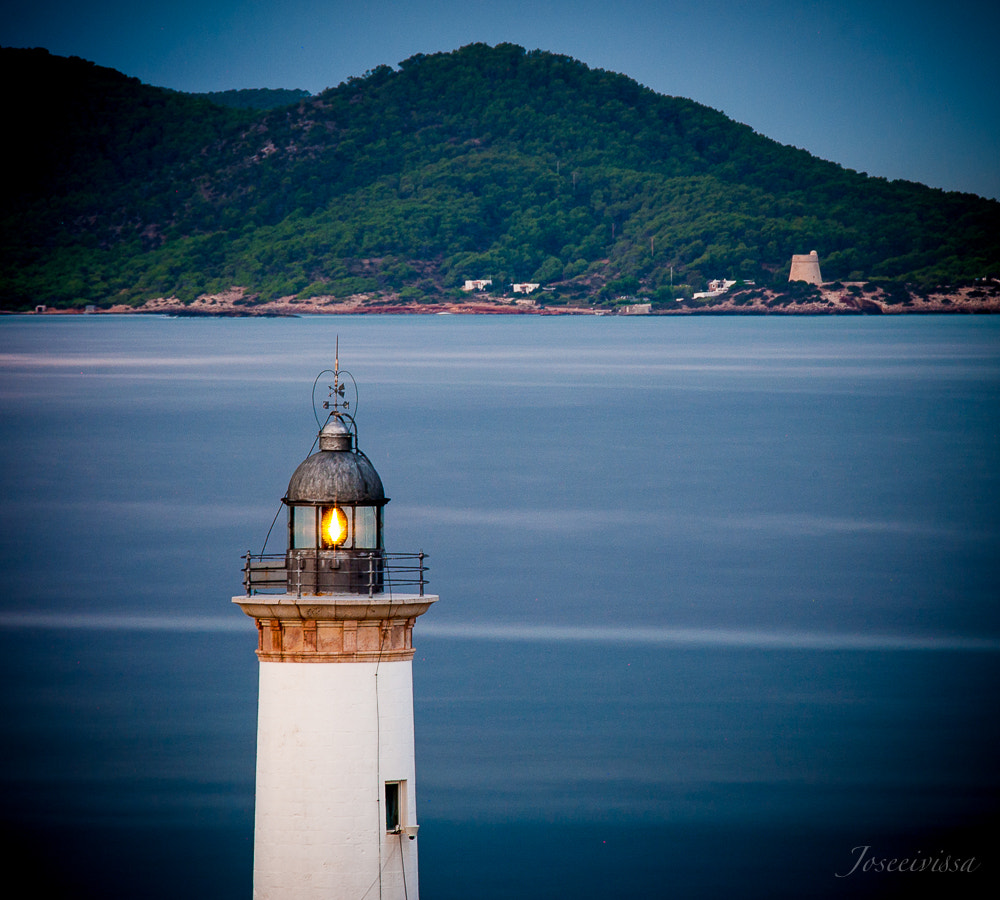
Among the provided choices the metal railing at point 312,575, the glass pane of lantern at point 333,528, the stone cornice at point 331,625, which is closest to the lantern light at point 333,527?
the glass pane of lantern at point 333,528

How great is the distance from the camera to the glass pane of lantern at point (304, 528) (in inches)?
Result: 510

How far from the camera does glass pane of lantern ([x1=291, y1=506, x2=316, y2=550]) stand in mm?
12953

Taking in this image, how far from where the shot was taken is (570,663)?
145ft

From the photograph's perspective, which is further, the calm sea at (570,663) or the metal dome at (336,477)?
the calm sea at (570,663)

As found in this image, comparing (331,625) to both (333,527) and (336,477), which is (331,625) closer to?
(333,527)

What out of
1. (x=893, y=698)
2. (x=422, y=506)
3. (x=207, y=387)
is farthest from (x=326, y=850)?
(x=207, y=387)

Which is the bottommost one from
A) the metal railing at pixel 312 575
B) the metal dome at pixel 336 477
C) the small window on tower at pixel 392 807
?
the small window on tower at pixel 392 807

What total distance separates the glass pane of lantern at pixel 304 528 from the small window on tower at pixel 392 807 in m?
1.81

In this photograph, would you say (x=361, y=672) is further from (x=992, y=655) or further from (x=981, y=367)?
(x=981, y=367)

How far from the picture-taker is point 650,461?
98812 mm

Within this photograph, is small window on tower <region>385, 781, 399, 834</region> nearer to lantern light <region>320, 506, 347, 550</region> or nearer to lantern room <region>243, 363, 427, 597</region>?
lantern room <region>243, 363, 427, 597</region>

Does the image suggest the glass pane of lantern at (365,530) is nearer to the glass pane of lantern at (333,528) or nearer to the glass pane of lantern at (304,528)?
the glass pane of lantern at (333,528)

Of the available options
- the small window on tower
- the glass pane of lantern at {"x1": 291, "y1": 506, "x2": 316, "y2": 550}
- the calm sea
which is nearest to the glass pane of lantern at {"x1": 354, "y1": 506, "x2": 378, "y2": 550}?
the glass pane of lantern at {"x1": 291, "y1": 506, "x2": 316, "y2": 550}

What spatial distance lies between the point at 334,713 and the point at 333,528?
4.32 feet
